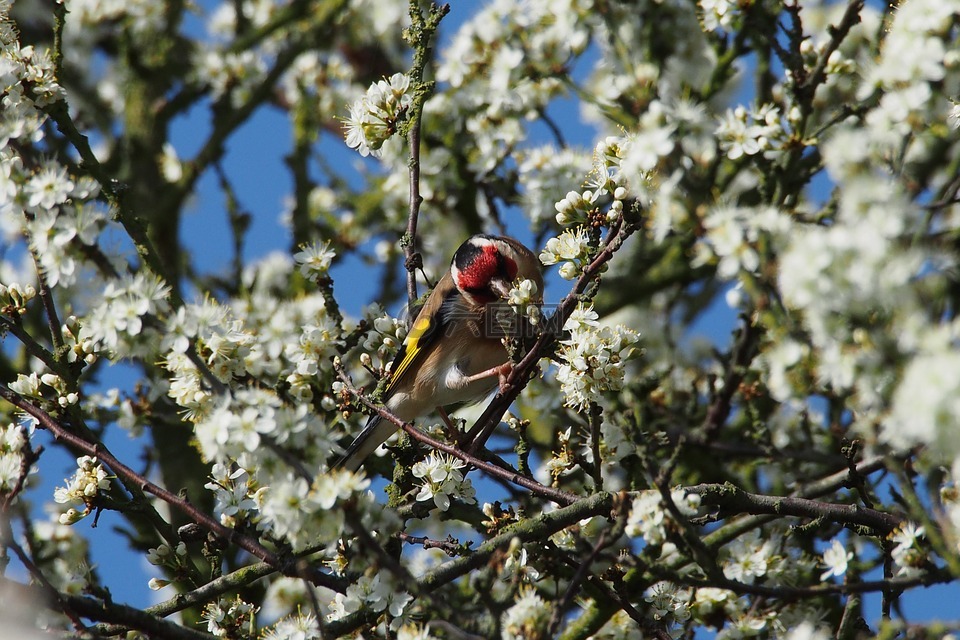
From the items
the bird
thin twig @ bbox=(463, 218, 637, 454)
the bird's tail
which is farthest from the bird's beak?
thin twig @ bbox=(463, 218, 637, 454)

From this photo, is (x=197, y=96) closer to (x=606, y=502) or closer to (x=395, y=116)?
(x=395, y=116)

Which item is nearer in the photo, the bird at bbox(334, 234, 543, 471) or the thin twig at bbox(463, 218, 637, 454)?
the thin twig at bbox(463, 218, 637, 454)

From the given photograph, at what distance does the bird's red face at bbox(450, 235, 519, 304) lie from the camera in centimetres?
538

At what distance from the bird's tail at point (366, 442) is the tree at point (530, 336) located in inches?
4.0

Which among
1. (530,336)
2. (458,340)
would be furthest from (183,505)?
(458,340)

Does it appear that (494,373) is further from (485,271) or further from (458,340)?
(485,271)

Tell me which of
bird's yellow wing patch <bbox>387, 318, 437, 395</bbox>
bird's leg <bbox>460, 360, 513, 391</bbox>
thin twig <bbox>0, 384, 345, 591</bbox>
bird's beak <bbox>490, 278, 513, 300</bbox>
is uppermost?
bird's beak <bbox>490, 278, 513, 300</bbox>

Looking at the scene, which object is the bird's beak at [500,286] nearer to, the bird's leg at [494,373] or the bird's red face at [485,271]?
the bird's red face at [485,271]

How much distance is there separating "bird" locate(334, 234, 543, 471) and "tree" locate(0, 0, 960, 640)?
352mm

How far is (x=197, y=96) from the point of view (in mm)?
7547

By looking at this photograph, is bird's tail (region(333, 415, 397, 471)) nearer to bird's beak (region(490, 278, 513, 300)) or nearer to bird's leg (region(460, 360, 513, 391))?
bird's leg (region(460, 360, 513, 391))

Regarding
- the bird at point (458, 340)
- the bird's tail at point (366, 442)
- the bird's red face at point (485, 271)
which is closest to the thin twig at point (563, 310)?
the bird's tail at point (366, 442)

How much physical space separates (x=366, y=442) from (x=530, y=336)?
1321mm

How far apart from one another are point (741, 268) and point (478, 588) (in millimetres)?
1086
